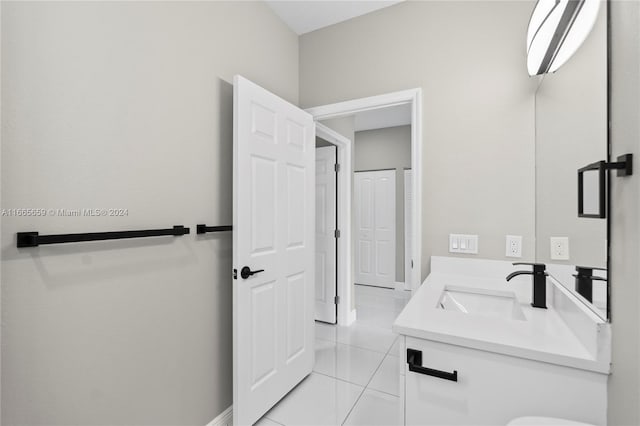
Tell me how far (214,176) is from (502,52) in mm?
1861

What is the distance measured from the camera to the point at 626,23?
2.42ft

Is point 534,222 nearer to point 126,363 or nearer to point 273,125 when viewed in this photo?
point 273,125

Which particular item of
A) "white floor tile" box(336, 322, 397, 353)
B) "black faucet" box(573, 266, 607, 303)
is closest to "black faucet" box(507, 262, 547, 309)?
"black faucet" box(573, 266, 607, 303)

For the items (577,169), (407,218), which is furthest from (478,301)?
(407,218)

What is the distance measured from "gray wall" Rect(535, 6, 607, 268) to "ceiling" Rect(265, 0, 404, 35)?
4.31 ft

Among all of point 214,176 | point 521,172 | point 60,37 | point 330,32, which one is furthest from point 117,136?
point 521,172

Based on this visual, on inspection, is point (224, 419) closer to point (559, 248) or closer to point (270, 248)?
point (270, 248)

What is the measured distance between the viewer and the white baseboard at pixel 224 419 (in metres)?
1.69

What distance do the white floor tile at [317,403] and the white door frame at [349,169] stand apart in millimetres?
875

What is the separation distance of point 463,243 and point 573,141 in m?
0.91

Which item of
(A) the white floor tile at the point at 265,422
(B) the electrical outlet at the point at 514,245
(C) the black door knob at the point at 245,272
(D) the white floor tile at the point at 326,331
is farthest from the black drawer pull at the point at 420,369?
(D) the white floor tile at the point at 326,331

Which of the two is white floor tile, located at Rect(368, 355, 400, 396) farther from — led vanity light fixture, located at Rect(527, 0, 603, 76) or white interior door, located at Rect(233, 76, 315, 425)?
led vanity light fixture, located at Rect(527, 0, 603, 76)

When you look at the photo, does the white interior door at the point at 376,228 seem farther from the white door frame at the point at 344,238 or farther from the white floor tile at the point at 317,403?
the white floor tile at the point at 317,403

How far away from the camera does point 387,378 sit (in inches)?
88.6
